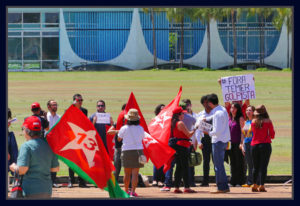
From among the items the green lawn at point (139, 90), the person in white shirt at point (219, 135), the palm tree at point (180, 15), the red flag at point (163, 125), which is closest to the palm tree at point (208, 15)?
the palm tree at point (180, 15)

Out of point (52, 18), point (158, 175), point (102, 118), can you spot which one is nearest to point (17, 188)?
point (102, 118)

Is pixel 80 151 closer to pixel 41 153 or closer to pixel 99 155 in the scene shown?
pixel 99 155

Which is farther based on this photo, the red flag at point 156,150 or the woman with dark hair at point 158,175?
the woman with dark hair at point 158,175

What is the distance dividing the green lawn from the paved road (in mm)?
6499

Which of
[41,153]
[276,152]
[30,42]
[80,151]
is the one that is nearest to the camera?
[41,153]

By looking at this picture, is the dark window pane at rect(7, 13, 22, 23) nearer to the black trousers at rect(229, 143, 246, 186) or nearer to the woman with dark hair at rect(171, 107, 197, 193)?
the black trousers at rect(229, 143, 246, 186)

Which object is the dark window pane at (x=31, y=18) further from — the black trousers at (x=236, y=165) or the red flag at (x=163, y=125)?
the black trousers at (x=236, y=165)

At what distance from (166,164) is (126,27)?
140 feet

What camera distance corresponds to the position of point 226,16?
55125 millimetres

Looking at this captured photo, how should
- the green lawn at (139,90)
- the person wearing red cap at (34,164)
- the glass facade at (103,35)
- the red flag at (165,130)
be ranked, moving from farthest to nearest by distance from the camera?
the glass facade at (103,35), the green lawn at (139,90), the red flag at (165,130), the person wearing red cap at (34,164)

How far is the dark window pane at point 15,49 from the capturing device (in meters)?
51.5

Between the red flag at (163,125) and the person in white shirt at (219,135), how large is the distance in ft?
3.26

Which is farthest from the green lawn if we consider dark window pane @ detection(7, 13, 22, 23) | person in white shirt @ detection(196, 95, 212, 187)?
dark window pane @ detection(7, 13, 22, 23)

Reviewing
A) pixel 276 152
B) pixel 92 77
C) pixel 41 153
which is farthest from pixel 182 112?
pixel 92 77
